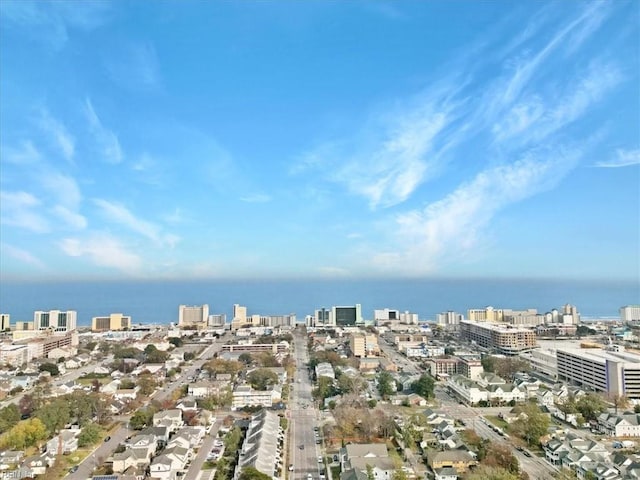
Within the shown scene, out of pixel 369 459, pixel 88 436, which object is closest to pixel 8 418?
pixel 88 436

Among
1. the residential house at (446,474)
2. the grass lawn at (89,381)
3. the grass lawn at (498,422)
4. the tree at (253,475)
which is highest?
the tree at (253,475)

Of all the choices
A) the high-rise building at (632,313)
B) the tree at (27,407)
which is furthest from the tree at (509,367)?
the high-rise building at (632,313)

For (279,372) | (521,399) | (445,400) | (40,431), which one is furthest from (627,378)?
(40,431)

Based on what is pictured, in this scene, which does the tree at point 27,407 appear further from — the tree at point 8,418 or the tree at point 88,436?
the tree at point 88,436

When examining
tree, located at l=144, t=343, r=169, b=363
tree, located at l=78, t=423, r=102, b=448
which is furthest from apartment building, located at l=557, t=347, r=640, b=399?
tree, located at l=144, t=343, r=169, b=363

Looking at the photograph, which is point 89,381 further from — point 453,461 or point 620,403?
point 620,403

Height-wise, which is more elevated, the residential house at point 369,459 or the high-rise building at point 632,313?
the high-rise building at point 632,313

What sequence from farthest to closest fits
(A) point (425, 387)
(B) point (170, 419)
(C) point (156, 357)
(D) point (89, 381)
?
1. (C) point (156, 357)
2. (D) point (89, 381)
3. (A) point (425, 387)
4. (B) point (170, 419)
